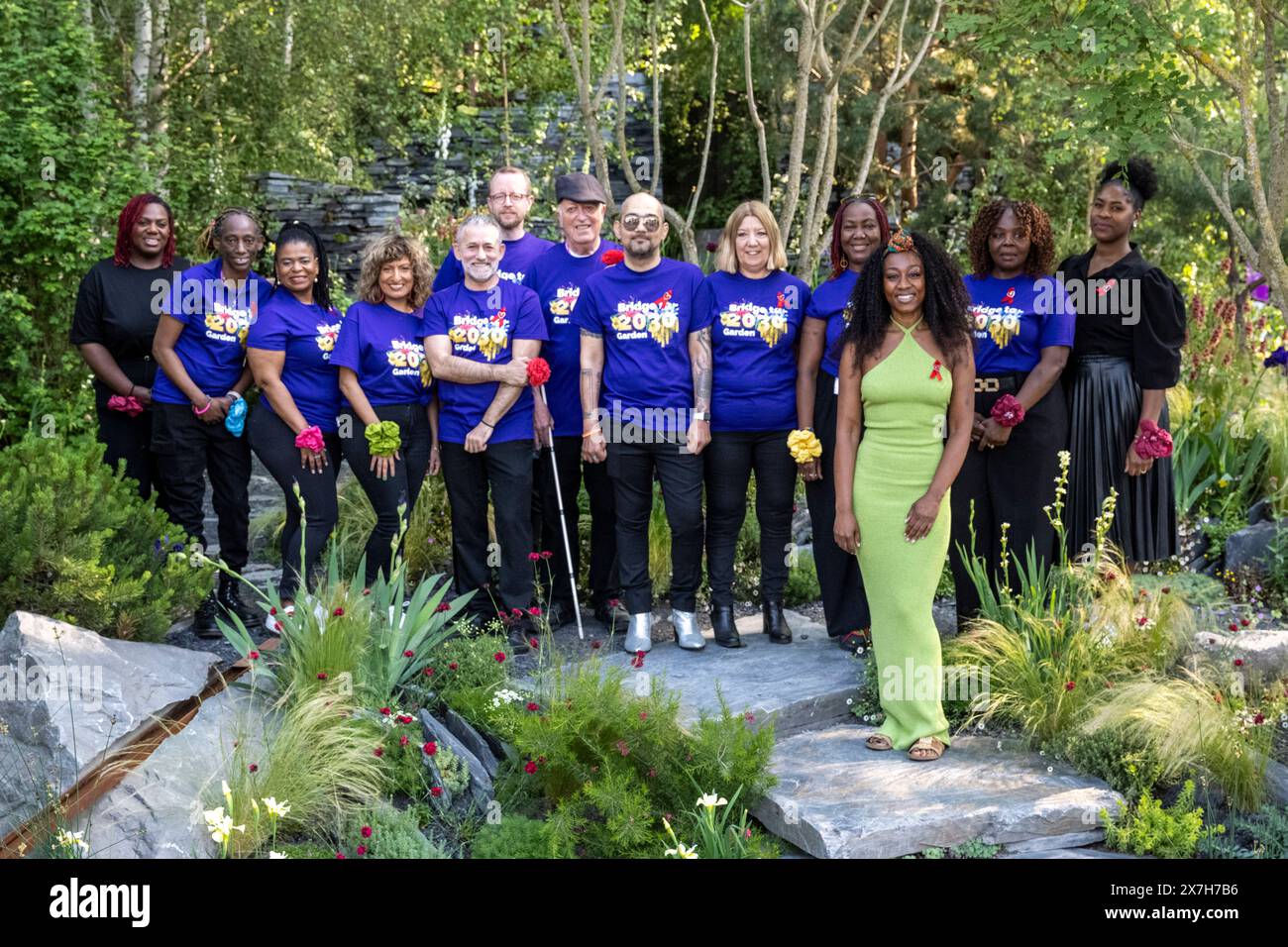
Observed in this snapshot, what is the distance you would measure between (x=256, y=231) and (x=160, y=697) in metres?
2.29

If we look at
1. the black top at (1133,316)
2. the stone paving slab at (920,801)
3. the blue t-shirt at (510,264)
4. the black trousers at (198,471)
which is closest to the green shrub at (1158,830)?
the stone paving slab at (920,801)

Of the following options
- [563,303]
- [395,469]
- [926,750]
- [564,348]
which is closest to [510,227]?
[563,303]

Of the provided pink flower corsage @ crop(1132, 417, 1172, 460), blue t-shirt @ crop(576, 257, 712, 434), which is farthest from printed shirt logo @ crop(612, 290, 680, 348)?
pink flower corsage @ crop(1132, 417, 1172, 460)

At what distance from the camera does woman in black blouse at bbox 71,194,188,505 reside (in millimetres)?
5875

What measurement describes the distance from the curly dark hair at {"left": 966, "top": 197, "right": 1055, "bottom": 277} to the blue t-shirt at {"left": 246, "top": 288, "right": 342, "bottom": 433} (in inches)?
108

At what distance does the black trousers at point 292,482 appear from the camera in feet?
18.6

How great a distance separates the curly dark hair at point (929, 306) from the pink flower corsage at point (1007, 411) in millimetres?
574

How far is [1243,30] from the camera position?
4906mm

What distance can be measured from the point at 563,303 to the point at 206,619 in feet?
7.05

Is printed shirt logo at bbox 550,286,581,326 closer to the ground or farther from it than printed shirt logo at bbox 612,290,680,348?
farther from it

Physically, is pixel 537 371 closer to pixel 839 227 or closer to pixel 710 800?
pixel 839 227

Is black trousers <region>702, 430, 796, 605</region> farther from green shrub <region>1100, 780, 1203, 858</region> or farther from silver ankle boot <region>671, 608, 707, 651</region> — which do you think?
green shrub <region>1100, 780, 1203, 858</region>
